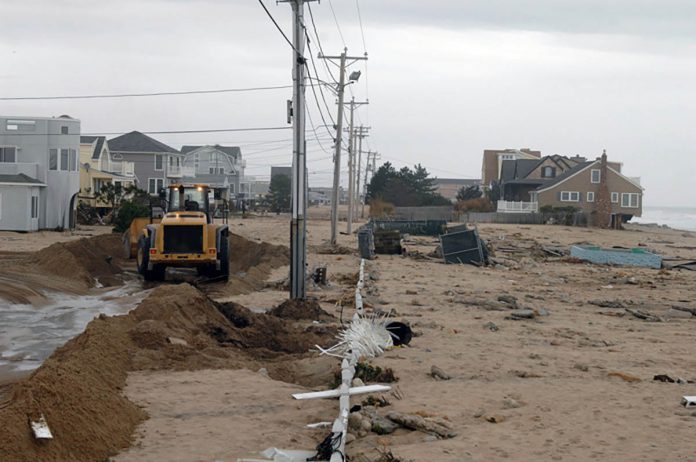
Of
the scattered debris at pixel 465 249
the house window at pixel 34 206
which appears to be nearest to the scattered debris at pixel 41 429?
the scattered debris at pixel 465 249

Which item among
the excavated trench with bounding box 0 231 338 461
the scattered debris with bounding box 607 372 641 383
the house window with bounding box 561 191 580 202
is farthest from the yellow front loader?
the house window with bounding box 561 191 580 202

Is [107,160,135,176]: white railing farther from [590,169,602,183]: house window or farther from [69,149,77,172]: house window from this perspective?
[590,169,602,183]: house window

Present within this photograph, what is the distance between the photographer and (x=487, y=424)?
1003cm

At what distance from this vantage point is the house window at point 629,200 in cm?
9350

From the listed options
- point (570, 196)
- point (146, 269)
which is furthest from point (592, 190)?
point (146, 269)

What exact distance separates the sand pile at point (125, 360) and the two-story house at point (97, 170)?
54403mm

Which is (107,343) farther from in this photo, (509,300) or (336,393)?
(509,300)

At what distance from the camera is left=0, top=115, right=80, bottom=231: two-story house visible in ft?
174

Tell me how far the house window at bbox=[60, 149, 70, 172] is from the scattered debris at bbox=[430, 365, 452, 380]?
1764 inches

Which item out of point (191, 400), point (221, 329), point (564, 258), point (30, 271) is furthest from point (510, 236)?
point (191, 400)

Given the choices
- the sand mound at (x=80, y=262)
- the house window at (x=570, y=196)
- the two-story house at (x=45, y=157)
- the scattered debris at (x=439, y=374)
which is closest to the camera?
the scattered debris at (x=439, y=374)

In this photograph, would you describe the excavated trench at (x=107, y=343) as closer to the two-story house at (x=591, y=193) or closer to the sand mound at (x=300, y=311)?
the sand mound at (x=300, y=311)

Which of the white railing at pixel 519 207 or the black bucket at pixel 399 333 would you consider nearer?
the black bucket at pixel 399 333


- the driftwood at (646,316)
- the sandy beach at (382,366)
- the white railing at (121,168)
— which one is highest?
Answer: the white railing at (121,168)
